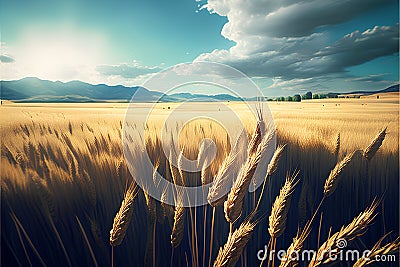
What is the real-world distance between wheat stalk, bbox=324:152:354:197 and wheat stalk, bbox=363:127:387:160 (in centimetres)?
10

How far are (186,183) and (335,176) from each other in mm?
579

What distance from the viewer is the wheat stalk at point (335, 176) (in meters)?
0.88

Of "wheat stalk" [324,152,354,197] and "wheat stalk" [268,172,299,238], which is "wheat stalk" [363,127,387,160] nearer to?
"wheat stalk" [324,152,354,197]

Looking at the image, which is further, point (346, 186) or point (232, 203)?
point (346, 186)

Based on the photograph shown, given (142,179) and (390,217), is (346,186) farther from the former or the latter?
(142,179)

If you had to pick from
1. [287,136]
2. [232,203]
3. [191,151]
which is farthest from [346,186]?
[191,151]

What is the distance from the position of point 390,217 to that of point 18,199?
4.77 ft

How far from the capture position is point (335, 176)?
2.90 feet

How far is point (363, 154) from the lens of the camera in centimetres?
95

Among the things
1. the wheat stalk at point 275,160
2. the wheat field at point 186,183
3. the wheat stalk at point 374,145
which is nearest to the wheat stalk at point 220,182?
the wheat field at point 186,183

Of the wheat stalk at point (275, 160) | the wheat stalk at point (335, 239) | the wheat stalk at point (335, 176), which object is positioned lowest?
the wheat stalk at point (335, 239)

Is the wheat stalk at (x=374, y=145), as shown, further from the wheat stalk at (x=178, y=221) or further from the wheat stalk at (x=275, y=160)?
the wheat stalk at (x=178, y=221)

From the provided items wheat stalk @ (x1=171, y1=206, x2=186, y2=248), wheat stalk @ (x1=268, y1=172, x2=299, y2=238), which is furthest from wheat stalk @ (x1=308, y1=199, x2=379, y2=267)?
wheat stalk @ (x1=171, y1=206, x2=186, y2=248)

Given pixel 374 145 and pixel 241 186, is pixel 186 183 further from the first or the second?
pixel 374 145
